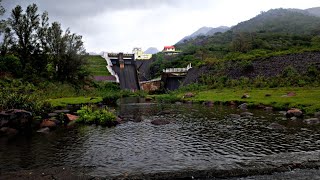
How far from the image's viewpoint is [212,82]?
75.8 m

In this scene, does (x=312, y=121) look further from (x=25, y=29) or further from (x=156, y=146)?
(x=25, y=29)

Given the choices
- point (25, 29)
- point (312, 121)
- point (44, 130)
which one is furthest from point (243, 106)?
point (25, 29)

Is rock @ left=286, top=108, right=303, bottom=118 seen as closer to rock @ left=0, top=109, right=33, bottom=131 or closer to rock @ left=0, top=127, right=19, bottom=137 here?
rock @ left=0, top=109, right=33, bottom=131

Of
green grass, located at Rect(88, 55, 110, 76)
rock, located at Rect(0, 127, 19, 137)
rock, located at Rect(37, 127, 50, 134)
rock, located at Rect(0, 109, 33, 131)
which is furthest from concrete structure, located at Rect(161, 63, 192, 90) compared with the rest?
rock, located at Rect(0, 127, 19, 137)

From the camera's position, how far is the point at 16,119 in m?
26.4

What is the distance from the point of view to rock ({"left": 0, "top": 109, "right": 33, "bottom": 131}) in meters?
26.0

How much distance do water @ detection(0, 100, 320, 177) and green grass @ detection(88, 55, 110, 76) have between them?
284 feet

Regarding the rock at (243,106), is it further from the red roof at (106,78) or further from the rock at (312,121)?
the red roof at (106,78)

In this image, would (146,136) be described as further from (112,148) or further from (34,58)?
(34,58)

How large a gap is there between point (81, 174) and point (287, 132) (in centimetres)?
1679

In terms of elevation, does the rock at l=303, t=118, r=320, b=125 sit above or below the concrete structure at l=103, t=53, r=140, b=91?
below

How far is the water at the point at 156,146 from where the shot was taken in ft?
51.4

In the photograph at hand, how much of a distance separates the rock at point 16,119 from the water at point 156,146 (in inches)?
130

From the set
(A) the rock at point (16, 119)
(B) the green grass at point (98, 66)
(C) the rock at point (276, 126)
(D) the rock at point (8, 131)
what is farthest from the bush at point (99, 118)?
(B) the green grass at point (98, 66)
